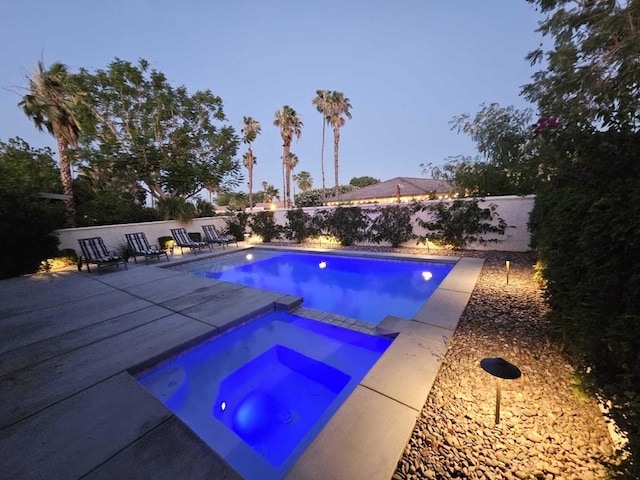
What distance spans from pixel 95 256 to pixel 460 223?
12.3 m

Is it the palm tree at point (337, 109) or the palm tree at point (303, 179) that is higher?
the palm tree at point (337, 109)

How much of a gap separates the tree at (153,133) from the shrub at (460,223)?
12.7 meters

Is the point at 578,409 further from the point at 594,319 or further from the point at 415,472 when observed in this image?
the point at 415,472

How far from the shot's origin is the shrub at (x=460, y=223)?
27.9 ft

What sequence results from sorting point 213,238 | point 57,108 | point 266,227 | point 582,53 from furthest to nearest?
point 266,227 → point 213,238 → point 57,108 → point 582,53

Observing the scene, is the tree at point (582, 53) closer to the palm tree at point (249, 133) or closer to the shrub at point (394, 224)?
the shrub at point (394, 224)

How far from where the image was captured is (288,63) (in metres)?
59.2

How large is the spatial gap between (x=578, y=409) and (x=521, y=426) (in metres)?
0.56

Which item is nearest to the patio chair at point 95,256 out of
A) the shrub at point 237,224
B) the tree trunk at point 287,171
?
the shrub at point 237,224

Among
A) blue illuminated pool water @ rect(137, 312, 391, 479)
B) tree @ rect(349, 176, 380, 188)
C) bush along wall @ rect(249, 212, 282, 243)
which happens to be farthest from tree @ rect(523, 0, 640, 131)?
tree @ rect(349, 176, 380, 188)

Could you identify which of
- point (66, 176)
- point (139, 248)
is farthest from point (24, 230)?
point (66, 176)

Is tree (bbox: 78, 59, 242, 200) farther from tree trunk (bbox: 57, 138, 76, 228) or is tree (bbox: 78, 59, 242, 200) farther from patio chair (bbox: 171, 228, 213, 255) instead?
patio chair (bbox: 171, 228, 213, 255)

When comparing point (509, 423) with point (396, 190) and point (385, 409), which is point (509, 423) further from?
point (396, 190)

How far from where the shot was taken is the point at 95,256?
8289 millimetres
